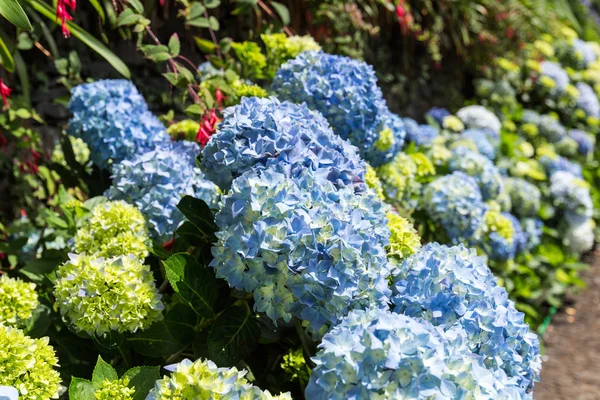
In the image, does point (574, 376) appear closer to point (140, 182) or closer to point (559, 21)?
point (140, 182)

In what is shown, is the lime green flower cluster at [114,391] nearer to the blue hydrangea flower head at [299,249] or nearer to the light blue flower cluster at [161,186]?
the blue hydrangea flower head at [299,249]

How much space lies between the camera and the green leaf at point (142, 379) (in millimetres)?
1095

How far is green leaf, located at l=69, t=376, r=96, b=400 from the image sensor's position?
1045mm

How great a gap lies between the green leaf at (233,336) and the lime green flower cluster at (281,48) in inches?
36.2

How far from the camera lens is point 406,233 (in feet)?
4.54

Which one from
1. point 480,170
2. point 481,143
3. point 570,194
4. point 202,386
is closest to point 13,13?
point 202,386

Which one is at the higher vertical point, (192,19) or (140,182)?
(192,19)

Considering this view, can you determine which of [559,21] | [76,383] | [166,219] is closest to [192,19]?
[166,219]

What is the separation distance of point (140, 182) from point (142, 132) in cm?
28

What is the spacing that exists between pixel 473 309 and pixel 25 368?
772mm

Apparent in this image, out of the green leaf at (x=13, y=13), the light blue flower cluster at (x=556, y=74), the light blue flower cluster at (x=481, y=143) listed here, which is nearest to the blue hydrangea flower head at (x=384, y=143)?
the green leaf at (x=13, y=13)

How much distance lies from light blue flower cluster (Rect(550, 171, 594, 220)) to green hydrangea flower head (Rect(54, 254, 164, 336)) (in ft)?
11.1

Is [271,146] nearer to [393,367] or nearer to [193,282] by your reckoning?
[193,282]

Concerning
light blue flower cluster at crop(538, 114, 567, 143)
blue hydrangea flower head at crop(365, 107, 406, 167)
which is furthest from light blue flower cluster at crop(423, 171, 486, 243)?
light blue flower cluster at crop(538, 114, 567, 143)
